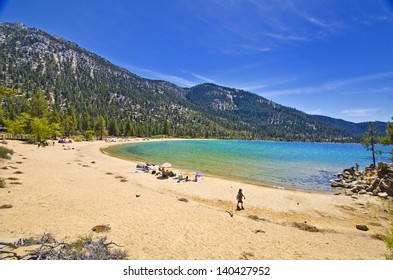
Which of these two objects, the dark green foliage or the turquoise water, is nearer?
the turquoise water

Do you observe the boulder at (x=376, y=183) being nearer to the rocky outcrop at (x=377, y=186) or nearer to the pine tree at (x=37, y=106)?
the rocky outcrop at (x=377, y=186)

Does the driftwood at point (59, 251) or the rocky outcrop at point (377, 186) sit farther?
the rocky outcrop at point (377, 186)

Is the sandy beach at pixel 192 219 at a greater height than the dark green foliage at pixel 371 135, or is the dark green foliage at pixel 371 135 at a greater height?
the dark green foliage at pixel 371 135

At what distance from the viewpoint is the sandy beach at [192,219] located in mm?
8359

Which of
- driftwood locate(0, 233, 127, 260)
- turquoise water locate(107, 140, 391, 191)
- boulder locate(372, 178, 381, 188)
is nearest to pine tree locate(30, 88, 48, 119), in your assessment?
turquoise water locate(107, 140, 391, 191)

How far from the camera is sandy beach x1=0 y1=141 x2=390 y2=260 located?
8.36 meters

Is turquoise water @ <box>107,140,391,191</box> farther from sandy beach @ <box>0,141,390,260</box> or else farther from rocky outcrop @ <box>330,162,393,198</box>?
sandy beach @ <box>0,141,390,260</box>

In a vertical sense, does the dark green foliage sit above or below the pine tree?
below

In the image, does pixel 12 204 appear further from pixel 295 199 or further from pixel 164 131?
pixel 164 131

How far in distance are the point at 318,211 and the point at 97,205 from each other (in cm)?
1563

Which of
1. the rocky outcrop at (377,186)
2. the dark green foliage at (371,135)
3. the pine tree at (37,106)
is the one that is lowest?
the rocky outcrop at (377,186)

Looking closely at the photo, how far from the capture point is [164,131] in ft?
508

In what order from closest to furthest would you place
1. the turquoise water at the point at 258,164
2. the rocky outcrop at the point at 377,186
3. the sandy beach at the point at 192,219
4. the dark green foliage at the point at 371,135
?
the sandy beach at the point at 192,219
the rocky outcrop at the point at 377,186
the turquoise water at the point at 258,164
the dark green foliage at the point at 371,135

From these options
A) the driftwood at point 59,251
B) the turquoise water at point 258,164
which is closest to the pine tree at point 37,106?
the turquoise water at point 258,164
